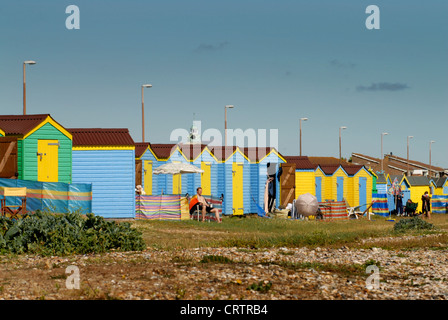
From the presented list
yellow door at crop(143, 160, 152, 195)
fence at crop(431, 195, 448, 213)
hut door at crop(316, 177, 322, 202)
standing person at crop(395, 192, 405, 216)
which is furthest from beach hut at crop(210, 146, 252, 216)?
fence at crop(431, 195, 448, 213)

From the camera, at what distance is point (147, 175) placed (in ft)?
108

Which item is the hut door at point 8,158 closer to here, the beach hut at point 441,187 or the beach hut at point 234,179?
the beach hut at point 234,179

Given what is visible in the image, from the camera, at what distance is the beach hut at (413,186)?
195ft

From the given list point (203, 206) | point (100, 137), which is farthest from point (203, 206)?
point (100, 137)

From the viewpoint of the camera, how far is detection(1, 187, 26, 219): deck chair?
2134 cm

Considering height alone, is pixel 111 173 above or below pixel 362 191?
above

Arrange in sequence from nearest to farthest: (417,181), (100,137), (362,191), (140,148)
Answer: (100,137)
(140,148)
(362,191)
(417,181)

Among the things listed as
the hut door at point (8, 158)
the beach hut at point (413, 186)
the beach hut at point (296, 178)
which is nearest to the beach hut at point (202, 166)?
the beach hut at point (296, 178)

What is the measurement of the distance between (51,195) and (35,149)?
278 cm

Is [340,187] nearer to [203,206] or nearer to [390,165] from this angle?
[203,206]

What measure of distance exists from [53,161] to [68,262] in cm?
1255

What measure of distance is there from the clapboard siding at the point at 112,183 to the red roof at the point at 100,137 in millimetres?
373

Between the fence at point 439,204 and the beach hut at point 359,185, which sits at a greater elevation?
the beach hut at point 359,185
